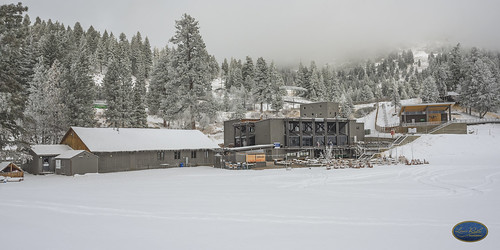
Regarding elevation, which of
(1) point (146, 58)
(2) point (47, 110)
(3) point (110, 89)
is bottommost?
(2) point (47, 110)

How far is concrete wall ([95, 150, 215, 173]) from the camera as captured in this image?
102 feet

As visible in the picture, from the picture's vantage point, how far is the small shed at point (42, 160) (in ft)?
96.0

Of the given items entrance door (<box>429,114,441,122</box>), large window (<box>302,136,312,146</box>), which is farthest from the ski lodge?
entrance door (<box>429,114,441,122</box>)

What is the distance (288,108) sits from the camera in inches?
3445

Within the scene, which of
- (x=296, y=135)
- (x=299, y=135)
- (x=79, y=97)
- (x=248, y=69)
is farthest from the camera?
(x=248, y=69)

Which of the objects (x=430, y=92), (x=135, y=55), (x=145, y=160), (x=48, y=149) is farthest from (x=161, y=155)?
(x=135, y=55)

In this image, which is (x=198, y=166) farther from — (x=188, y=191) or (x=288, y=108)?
(x=288, y=108)

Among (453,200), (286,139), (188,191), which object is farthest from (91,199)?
(286,139)

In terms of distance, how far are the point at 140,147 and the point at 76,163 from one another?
6.58m

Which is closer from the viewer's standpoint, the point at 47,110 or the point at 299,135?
the point at 47,110

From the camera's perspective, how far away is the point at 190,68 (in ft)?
146

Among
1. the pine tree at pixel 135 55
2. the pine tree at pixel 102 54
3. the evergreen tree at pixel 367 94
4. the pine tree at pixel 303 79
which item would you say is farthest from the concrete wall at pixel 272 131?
the evergreen tree at pixel 367 94

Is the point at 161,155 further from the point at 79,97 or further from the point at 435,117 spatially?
the point at 435,117

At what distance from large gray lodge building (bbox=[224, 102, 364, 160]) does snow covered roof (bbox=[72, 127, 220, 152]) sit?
941 centimetres
